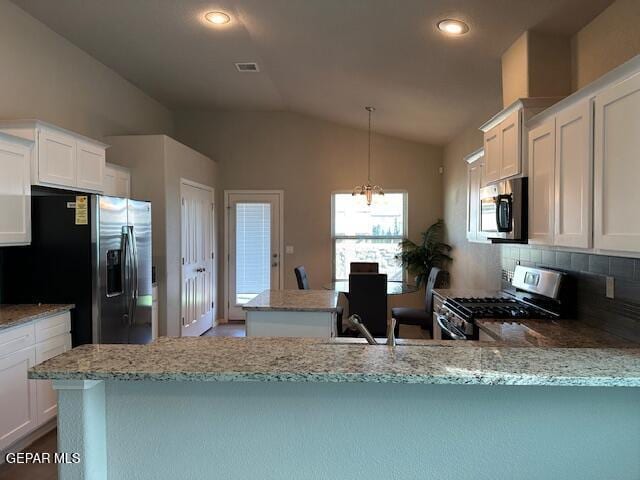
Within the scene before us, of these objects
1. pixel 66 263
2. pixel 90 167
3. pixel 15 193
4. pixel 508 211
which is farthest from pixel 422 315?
pixel 15 193

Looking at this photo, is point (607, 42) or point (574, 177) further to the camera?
point (607, 42)

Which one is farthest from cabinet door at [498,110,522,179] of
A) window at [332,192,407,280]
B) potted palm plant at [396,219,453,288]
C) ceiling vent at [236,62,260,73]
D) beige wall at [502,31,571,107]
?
window at [332,192,407,280]

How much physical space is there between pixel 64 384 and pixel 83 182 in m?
2.84

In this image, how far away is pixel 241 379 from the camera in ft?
3.71

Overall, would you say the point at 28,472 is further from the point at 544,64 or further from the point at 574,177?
the point at 544,64

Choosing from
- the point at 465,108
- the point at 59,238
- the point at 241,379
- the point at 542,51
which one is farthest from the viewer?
the point at 465,108

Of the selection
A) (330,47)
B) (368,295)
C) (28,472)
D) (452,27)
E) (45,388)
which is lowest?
(28,472)

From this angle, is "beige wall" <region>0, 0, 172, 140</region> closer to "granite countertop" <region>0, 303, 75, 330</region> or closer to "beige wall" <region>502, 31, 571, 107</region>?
"granite countertop" <region>0, 303, 75, 330</region>

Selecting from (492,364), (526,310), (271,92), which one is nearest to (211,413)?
(492,364)

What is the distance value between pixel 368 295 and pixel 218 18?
263cm

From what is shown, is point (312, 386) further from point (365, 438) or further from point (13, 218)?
point (13, 218)

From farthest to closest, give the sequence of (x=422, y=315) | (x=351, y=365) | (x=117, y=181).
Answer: (x=422, y=315), (x=117, y=181), (x=351, y=365)

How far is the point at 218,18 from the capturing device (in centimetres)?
359

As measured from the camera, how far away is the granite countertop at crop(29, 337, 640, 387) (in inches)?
43.6
